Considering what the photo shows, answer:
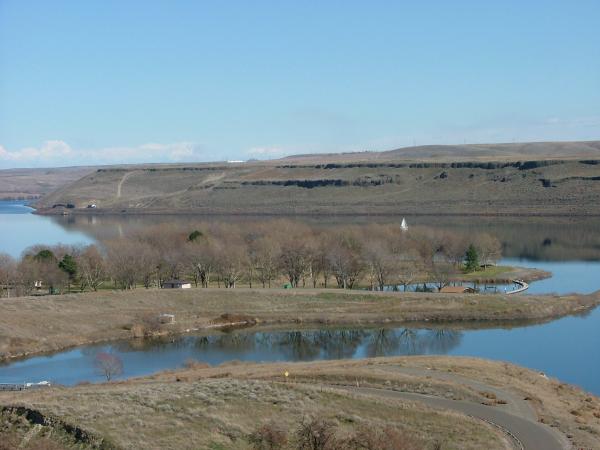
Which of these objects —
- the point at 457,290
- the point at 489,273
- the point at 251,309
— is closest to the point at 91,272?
the point at 251,309

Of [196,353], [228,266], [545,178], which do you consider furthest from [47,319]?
[545,178]

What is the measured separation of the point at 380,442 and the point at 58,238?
97425mm

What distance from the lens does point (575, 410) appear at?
90.2 ft

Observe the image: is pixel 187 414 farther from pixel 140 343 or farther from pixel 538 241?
pixel 538 241

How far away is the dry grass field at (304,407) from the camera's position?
22734 mm

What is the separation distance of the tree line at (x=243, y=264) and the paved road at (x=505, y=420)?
3560 centimetres

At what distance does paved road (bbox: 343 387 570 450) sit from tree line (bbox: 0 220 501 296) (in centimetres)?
3560

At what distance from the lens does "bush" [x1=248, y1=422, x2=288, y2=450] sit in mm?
22094

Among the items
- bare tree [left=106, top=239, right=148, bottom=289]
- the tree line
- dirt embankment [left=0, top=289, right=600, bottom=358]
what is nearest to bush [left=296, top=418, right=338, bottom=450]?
dirt embankment [left=0, top=289, right=600, bottom=358]

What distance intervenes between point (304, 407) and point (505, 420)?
619 centimetres

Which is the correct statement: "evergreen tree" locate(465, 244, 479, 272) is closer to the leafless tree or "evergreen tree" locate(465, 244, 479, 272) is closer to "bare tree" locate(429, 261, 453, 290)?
"bare tree" locate(429, 261, 453, 290)

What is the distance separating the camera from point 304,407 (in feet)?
83.4

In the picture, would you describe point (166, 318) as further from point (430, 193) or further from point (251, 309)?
point (430, 193)

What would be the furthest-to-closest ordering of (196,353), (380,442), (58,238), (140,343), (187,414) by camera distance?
1. (58,238)
2. (140,343)
3. (196,353)
4. (187,414)
5. (380,442)
